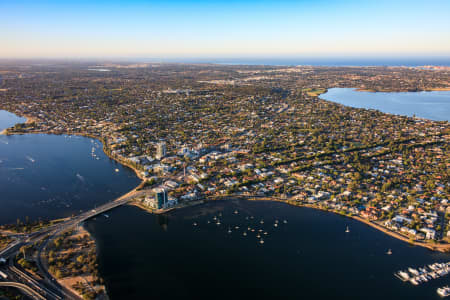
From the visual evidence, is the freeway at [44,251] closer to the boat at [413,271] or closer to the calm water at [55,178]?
the calm water at [55,178]

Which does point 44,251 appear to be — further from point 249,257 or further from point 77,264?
point 249,257

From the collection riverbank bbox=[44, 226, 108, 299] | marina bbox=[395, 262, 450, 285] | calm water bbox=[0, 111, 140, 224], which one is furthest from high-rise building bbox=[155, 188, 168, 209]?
marina bbox=[395, 262, 450, 285]

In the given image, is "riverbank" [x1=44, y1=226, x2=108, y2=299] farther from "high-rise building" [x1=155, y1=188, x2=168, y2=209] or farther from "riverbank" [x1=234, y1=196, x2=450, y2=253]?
"riverbank" [x1=234, y1=196, x2=450, y2=253]

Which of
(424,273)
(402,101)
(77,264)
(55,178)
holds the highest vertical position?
(402,101)

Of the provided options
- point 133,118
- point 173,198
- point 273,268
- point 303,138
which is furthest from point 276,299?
point 133,118

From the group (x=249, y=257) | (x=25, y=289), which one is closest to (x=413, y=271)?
(x=249, y=257)

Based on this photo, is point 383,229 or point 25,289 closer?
point 25,289

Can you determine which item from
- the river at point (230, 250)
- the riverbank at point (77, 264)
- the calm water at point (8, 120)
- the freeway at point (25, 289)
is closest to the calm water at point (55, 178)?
the river at point (230, 250)
